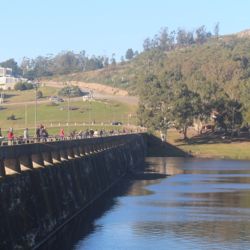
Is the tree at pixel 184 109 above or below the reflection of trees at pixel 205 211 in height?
above

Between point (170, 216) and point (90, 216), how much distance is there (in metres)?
7.46

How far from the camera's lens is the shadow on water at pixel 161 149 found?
181125mm

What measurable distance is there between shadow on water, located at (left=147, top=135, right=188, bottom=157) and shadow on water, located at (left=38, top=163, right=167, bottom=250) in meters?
58.4

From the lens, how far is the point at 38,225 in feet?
182

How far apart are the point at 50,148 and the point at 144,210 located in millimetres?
12839


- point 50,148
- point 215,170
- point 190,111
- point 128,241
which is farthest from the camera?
point 190,111

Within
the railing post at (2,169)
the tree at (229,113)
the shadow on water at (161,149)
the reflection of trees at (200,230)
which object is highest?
the tree at (229,113)

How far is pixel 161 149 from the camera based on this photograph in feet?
615

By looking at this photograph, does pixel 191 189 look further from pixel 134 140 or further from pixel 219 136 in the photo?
pixel 219 136

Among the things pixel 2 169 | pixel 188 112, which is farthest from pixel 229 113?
pixel 2 169

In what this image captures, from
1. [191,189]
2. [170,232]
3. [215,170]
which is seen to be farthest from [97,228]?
[215,170]

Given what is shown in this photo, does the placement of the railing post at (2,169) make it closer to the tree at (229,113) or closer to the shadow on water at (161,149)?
the shadow on water at (161,149)

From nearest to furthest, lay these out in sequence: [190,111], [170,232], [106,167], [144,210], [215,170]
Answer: [170,232], [144,210], [106,167], [215,170], [190,111]

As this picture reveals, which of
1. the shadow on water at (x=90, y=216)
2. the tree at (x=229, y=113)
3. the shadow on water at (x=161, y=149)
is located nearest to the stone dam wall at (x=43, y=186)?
the shadow on water at (x=90, y=216)
